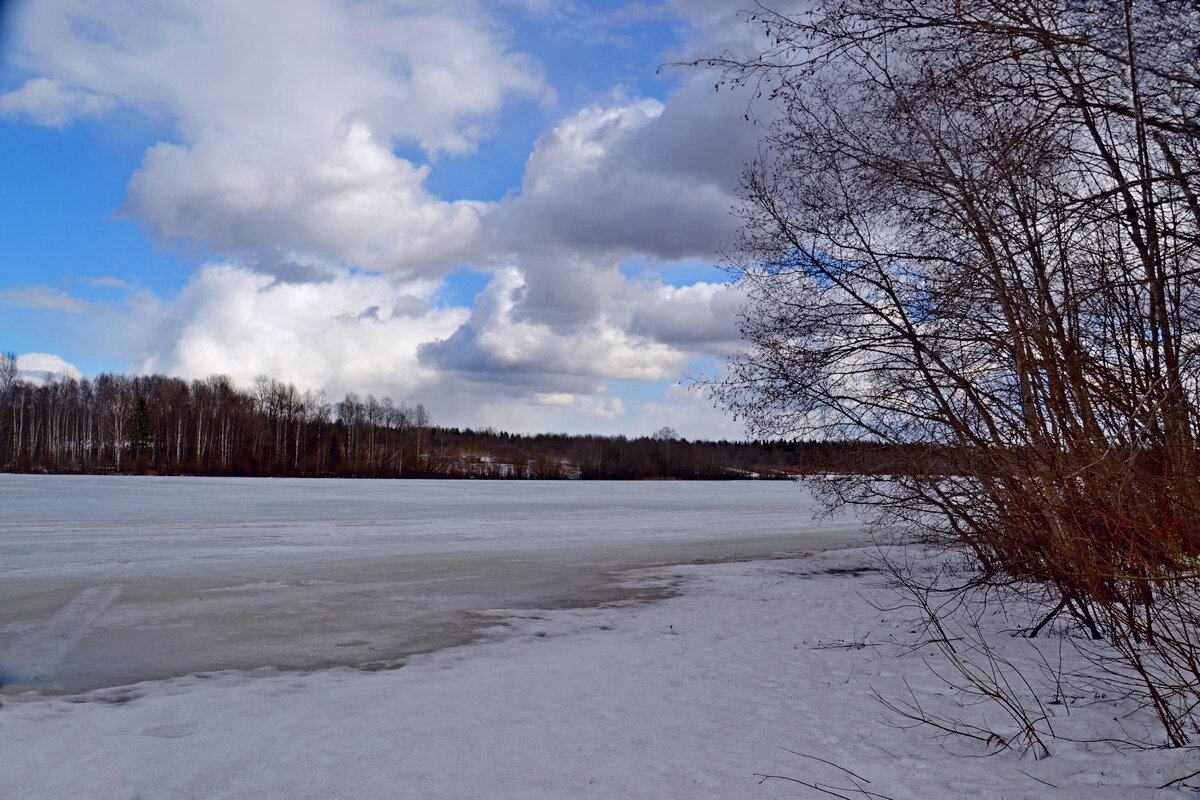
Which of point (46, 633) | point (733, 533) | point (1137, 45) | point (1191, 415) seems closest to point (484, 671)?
point (46, 633)

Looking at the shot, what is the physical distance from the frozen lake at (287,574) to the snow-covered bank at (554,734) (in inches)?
38.5

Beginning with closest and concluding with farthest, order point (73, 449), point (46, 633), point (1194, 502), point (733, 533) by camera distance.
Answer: point (1194, 502) < point (46, 633) < point (733, 533) < point (73, 449)

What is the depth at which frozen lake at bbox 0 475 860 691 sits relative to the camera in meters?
7.49

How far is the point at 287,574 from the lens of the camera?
12.3m

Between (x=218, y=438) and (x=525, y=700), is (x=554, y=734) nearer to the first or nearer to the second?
(x=525, y=700)

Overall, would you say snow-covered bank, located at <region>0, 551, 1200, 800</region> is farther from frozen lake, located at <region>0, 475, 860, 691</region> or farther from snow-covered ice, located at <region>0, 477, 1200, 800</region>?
frozen lake, located at <region>0, 475, 860, 691</region>

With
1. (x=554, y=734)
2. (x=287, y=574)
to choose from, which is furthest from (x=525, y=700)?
(x=287, y=574)

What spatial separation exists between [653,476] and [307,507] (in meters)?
73.5

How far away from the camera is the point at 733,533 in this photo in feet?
68.2

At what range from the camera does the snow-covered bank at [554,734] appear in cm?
429

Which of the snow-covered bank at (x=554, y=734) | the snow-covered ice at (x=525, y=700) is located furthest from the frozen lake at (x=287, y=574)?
the snow-covered bank at (x=554, y=734)

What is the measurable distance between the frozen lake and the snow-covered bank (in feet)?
3.21

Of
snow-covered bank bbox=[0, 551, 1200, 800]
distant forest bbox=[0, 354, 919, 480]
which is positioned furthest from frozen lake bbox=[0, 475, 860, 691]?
distant forest bbox=[0, 354, 919, 480]

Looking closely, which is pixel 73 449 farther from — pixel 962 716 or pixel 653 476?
pixel 962 716
